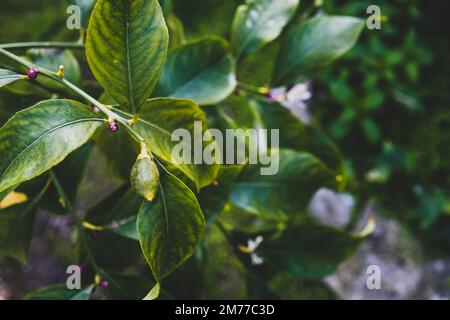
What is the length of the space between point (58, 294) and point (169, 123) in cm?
43

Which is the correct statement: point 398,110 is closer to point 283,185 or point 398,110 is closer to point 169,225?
point 283,185

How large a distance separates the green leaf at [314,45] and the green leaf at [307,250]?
0.35 m

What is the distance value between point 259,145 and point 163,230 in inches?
17.5

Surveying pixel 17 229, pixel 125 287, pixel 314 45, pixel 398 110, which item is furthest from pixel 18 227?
pixel 398 110

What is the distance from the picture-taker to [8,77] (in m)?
0.68

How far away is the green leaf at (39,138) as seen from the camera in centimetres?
63

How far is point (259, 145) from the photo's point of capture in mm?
1080

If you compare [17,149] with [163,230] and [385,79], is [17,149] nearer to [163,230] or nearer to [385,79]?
[163,230]

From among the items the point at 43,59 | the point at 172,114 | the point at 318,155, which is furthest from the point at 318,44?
the point at 43,59

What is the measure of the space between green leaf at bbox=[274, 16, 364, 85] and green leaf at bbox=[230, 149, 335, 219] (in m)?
0.19

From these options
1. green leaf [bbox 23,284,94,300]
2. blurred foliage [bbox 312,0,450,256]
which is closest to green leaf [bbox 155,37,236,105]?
green leaf [bbox 23,284,94,300]

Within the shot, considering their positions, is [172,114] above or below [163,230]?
above

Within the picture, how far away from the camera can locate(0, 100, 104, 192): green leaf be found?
628 millimetres
